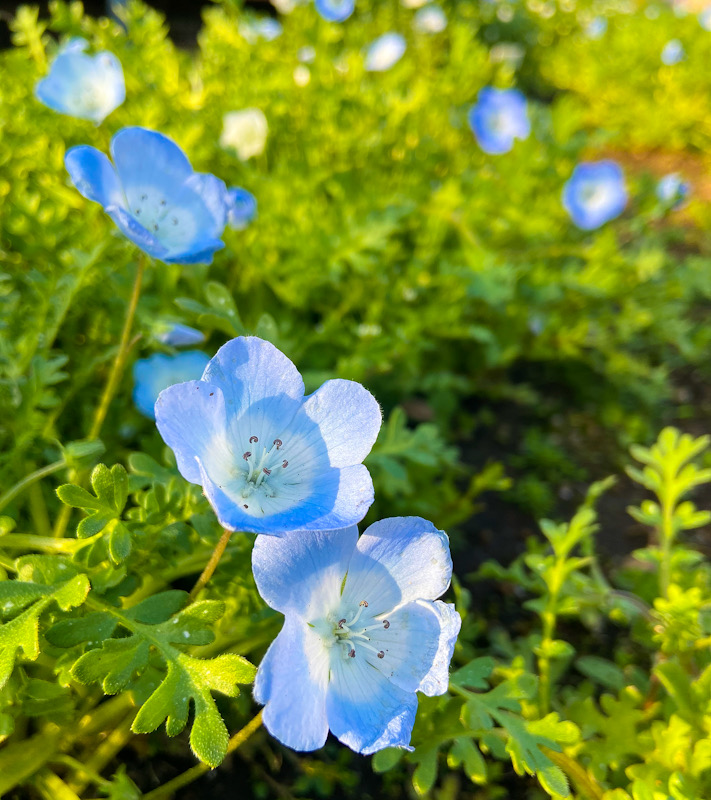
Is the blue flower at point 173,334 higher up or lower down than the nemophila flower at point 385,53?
lower down

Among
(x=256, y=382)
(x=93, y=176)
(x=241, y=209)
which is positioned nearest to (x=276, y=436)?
(x=256, y=382)

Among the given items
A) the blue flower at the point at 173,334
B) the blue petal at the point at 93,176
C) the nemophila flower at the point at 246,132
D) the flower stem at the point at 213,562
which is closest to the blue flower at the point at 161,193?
the blue petal at the point at 93,176

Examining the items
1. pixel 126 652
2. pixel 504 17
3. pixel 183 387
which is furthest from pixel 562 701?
pixel 504 17

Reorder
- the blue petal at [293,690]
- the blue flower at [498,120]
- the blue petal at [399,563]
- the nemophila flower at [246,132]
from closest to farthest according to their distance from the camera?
the blue petal at [293,690]
the blue petal at [399,563]
the nemophila flower at [246,132]
the blue flower at [498,120]

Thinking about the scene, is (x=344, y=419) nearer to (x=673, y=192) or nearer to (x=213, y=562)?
(x=213, y=562)

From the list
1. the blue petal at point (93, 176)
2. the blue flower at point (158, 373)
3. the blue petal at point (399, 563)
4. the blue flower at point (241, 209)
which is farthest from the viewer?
the blue flower at point (241, 209)

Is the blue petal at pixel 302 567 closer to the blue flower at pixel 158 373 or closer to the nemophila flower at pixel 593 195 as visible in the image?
the blue flower at pixel 158 373

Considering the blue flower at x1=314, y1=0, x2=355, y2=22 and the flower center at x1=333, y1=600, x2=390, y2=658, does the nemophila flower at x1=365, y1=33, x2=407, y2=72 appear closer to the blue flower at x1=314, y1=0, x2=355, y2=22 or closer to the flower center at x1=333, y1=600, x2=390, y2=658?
the blue flower at x1=314, y1=0, x2=355, y2=22
